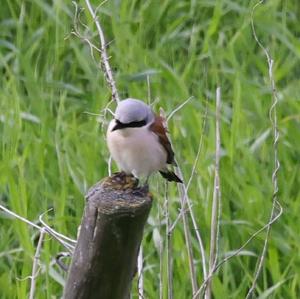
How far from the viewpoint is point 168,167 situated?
11.8ft

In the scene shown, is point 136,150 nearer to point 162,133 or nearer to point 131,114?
point 162,133

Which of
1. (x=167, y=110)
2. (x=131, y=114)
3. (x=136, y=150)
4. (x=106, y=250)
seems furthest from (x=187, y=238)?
(x=167, y=110)

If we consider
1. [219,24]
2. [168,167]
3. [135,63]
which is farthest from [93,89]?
[168,167]

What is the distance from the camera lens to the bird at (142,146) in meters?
3.25

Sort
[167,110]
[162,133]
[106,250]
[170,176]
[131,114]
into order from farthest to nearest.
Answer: [167,110]
[170,176]
[162,133]
[131,114]
[106,250]

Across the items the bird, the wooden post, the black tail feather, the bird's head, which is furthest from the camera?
the black tail feather

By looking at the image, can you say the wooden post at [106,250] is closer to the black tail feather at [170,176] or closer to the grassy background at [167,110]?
the black tail feather at [170,176]

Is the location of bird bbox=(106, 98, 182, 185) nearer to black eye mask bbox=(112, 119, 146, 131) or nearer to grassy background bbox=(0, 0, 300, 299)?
black eye mask bbox=(112, 119, 146, 131)

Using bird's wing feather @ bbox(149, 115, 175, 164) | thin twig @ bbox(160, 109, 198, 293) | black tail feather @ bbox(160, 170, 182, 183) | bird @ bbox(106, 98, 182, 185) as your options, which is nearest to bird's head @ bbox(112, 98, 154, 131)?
bird @ bbox(106, 98, 182, 185)

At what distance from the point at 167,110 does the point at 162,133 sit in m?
1.49

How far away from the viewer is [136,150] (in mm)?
3375

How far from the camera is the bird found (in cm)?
325

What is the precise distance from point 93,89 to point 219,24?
1.08 metres

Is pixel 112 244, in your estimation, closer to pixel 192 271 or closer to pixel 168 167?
pixel 192 271
